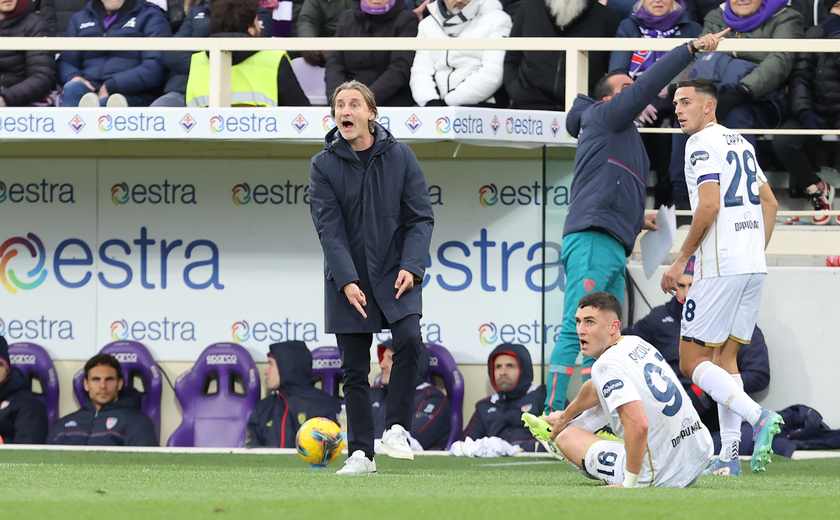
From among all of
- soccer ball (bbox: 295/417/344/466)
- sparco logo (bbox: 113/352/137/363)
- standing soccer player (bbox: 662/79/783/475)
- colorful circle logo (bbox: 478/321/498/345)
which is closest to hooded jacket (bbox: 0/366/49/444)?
sparco logo (bbox: 113/352/137/363)

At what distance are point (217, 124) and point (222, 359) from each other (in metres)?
1.99

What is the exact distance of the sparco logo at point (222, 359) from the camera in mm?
8703

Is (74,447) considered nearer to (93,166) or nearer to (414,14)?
(93,166)

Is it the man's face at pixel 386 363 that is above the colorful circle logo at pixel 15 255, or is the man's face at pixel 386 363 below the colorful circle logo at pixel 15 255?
below

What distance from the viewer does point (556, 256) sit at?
800 centimetres

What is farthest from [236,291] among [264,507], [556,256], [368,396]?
[264,507]

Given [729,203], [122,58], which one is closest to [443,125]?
[729,203]

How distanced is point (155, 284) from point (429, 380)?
2.46 m

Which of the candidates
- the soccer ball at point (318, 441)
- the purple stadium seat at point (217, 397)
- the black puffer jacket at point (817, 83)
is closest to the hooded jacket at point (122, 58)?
the purple stadium seat at point (217, 397)

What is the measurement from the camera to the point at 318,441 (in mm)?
5598

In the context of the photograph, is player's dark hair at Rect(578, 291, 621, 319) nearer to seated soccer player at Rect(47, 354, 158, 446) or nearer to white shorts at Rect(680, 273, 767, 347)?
white shorts at Rect(680, 273, 767, 347)

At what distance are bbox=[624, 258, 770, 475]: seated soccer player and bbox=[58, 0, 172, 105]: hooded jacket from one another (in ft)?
14.1

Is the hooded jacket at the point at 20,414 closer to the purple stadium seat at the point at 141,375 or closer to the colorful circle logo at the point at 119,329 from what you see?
the purple stadium seat at the point at 141,375

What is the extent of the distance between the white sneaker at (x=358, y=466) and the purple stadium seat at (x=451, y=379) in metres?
3.27
